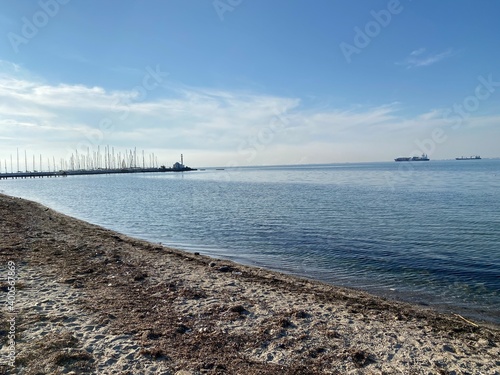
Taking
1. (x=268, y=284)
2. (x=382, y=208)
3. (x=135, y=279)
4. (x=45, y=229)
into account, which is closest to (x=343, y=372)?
(x=268, y=284)

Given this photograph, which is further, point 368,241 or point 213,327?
point 368,241

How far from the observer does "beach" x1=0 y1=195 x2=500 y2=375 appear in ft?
22.5

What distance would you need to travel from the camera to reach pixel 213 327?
8547 millimetres

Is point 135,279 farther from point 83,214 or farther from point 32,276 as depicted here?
point 83,214

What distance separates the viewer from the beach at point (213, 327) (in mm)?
6870

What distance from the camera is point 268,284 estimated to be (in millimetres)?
12969

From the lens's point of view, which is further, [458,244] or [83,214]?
[83,214]

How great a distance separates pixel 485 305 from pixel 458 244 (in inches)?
386

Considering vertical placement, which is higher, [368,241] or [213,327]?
[213,327]

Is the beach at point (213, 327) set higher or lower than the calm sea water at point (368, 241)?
higher

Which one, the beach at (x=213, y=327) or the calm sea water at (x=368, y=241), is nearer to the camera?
the beach at (x=213, y=327)

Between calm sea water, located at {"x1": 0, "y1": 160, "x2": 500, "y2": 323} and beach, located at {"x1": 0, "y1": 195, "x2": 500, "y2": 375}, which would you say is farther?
calm sea water, located at {"x1": 0, "y1": 160, "x2": 500, "y2": 323}

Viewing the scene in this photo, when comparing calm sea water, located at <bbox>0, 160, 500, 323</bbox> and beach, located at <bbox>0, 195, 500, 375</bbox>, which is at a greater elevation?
beach, located at <bbox>0, 195, 500, 375</bbox>

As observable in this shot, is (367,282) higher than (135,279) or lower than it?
lower
